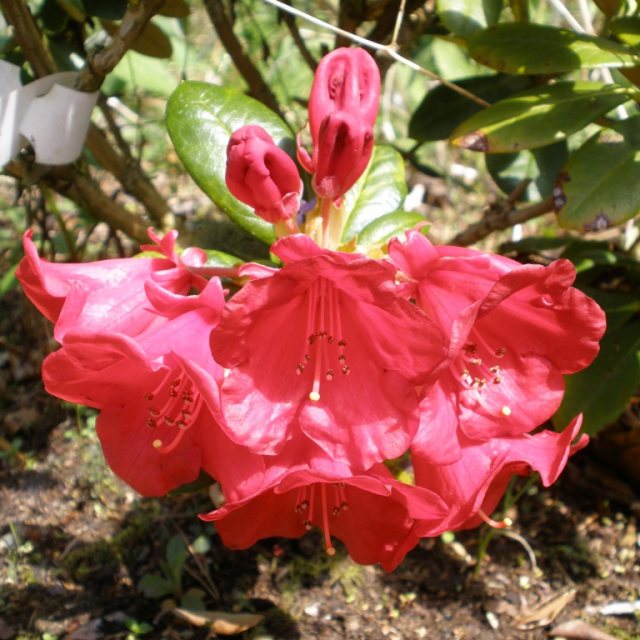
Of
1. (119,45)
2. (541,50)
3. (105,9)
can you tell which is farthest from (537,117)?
(105,9)

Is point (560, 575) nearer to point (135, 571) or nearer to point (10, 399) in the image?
point (135, 571)

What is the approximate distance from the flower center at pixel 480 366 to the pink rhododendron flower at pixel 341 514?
0.18 meters

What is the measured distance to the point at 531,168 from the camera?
186 cm

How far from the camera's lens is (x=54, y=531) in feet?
6.31

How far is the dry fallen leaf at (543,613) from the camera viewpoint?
1.74 metres

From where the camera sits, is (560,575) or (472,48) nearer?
(472,48)

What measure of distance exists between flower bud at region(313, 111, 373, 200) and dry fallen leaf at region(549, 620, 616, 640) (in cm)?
108

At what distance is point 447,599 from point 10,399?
1.23 meters

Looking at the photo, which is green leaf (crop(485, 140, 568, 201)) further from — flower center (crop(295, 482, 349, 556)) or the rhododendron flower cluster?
flower center (crop(295, 482, 349, 556))

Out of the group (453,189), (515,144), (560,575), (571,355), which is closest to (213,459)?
(571,355)

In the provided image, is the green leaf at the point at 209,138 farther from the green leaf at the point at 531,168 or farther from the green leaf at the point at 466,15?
the green leaf at the point at 531,168

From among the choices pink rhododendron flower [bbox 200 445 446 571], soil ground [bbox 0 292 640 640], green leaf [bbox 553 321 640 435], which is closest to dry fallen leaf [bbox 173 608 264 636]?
soil ground [bbox 0 292 640 640]

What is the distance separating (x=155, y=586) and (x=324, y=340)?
0.84 metres

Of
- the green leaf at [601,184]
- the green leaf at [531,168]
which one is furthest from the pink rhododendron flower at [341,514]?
the green leaf at [531,168]
